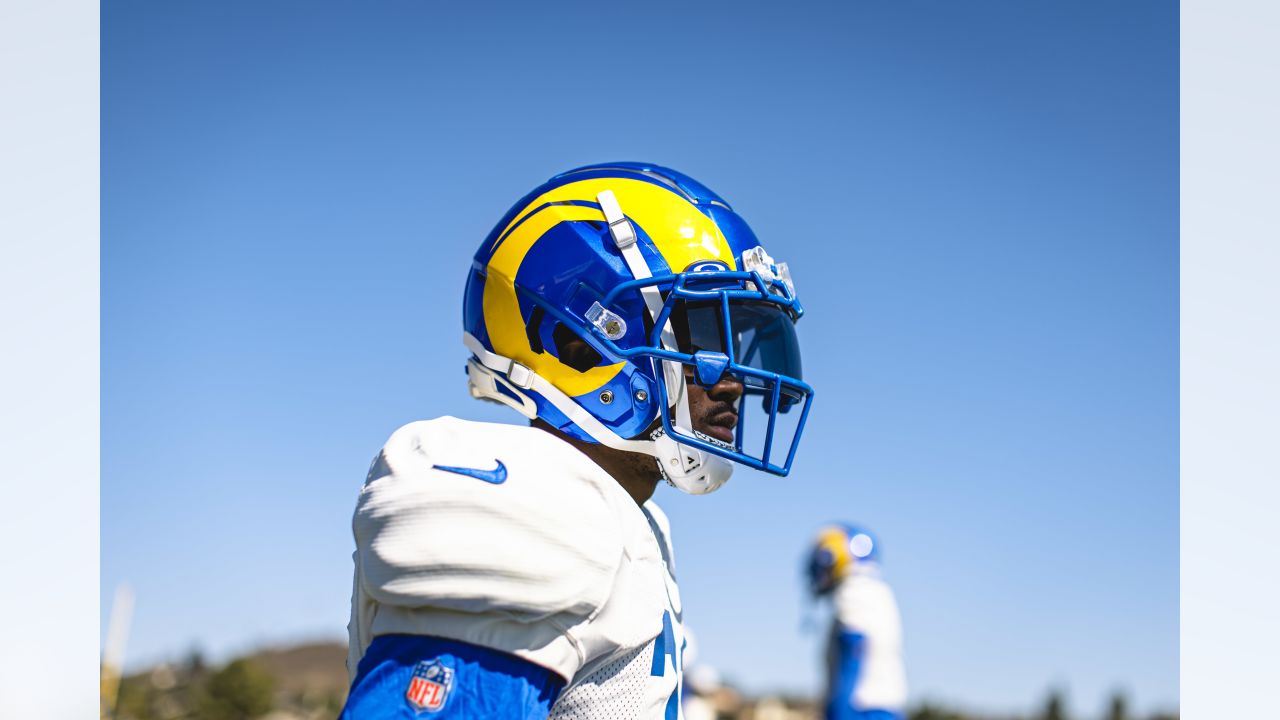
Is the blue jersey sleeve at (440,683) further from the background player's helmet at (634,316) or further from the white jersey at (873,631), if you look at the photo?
the white jersey at (873,631)

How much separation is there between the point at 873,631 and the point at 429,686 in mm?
6160

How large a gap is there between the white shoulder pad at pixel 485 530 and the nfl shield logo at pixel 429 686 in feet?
0.27

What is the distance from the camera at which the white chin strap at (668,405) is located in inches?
83.3

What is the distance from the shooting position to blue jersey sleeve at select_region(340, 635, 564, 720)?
1.51 metres

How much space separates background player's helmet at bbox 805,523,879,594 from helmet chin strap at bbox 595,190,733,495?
236 inches

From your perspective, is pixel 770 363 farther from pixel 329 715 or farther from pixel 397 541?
pixel 329 715

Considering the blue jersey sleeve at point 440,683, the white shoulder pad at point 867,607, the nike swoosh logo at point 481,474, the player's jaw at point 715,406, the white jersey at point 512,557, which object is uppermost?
the player's jaw at point 715,406

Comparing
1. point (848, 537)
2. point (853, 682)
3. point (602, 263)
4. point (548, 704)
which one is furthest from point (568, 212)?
point (848, 537)

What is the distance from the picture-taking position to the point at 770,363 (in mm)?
2336

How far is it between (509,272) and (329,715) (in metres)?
14.5

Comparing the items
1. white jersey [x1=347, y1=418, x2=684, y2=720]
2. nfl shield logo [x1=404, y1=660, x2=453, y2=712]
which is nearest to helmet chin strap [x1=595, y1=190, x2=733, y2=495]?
white jersey [x1=347, y1=418, x2=684, y2=720]

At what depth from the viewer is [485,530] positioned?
5.18 feet

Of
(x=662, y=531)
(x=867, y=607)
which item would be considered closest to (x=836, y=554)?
(x=867, y=607)

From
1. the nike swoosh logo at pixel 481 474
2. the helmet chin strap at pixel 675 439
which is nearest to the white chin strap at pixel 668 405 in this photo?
the helmet chin strap at pixel 675 439
